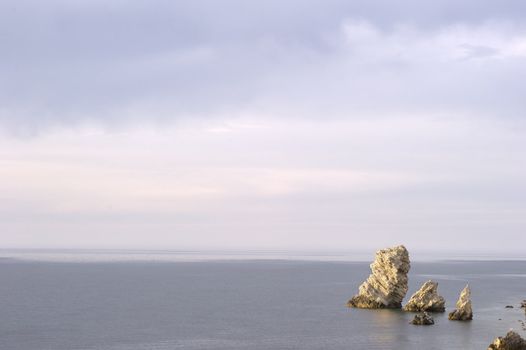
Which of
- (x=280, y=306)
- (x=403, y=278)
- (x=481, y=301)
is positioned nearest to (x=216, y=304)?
(x=280, y=306)

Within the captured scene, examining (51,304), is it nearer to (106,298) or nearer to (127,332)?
(106,298)

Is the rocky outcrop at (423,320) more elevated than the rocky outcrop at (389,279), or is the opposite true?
the rocky outcrop at (389,279)

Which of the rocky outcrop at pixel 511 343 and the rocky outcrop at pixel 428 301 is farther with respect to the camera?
the rocky outcrop at pixel 428 301

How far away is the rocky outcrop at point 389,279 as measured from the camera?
127m

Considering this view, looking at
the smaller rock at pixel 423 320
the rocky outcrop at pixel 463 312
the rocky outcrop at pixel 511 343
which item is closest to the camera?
the rocky outcrop at pixel 511 343

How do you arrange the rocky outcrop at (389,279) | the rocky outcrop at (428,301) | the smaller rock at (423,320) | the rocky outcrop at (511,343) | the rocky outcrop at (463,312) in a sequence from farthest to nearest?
the rocky outcrop at (389,279) → the rocky outcrop at (428,301) → the rocky outcrop at (463,312) → the smaller rock at (423,320) → the rocky outcrop at (511,343)

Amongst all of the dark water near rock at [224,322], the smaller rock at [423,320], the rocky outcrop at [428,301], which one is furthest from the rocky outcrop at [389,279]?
the smaller rock at [423,320]

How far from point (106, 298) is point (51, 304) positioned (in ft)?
55.9

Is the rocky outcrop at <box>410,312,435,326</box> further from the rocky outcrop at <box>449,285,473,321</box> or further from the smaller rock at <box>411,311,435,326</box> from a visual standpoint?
the rocky outcrop at <box>449,285,473,321</box>

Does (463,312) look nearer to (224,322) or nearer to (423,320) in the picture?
(423,320)

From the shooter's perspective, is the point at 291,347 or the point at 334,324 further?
the point at 334,324

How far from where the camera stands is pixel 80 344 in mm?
91625

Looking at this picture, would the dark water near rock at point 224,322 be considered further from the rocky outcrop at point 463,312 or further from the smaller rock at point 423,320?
the rocky outcrop at point 463,312

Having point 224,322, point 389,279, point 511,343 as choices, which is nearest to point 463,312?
point 389,279
